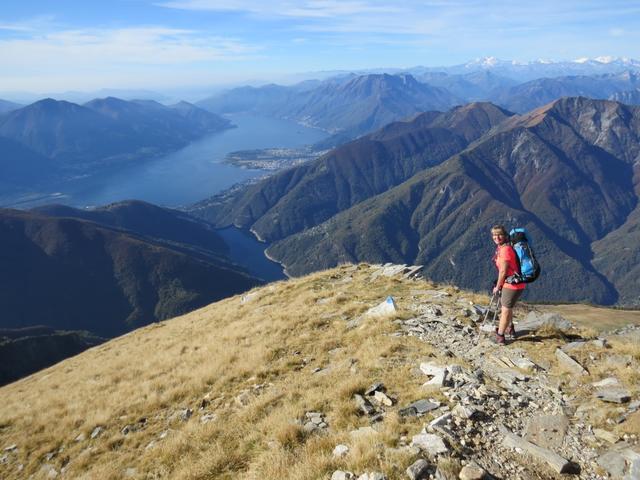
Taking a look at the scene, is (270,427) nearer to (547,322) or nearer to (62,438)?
(62,438)

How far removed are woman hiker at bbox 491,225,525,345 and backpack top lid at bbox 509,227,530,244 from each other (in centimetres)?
17

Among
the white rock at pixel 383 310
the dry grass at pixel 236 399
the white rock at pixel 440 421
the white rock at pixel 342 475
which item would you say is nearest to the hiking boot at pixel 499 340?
the dry grass at pixel 236 399

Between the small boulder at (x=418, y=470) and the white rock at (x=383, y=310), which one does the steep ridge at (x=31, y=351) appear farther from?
the small boulder at (x=418, y=470)

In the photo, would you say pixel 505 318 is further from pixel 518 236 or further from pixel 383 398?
pixel 383 398

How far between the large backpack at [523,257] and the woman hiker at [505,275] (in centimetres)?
14

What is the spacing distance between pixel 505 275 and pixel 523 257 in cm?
80

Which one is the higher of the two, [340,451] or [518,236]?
[518,236]

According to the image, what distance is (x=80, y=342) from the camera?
126312 millimetres

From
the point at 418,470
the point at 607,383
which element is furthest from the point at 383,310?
the point at 418,470

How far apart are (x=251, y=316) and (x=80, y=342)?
415ft

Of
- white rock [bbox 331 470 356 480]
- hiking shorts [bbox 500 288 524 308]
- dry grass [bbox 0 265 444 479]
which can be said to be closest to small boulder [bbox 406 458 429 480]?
dry grass [bbox 0 265 444 479]

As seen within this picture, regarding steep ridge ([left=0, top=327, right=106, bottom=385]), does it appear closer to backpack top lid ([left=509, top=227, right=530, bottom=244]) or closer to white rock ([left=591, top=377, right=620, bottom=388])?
backpack top lid ([left=509, top=227, right=530, bottom=244])

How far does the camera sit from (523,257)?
44.3ft

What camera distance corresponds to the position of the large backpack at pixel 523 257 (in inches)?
520
